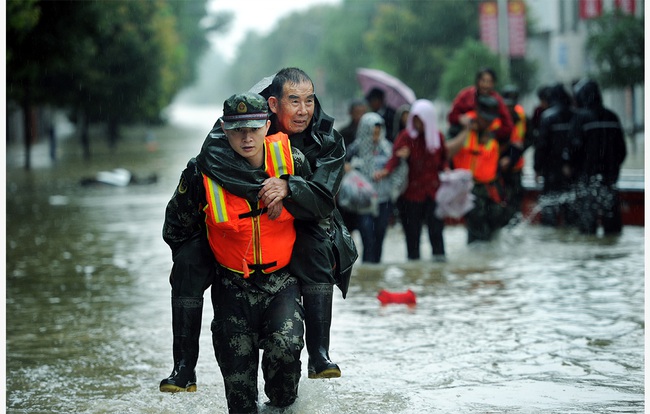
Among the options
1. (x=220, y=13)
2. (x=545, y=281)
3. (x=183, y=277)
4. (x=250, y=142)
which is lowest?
(x=545, y=281)

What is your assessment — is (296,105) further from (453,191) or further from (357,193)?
(453,191)

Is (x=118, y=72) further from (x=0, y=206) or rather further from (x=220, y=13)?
(x=220, y=13)

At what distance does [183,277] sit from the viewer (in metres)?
5.66

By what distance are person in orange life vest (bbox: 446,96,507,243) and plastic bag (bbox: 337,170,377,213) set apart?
1.28 m

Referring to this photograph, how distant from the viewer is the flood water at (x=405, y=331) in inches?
264

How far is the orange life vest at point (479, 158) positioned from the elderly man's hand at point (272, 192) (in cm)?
758

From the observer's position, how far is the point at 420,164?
39.4 ft

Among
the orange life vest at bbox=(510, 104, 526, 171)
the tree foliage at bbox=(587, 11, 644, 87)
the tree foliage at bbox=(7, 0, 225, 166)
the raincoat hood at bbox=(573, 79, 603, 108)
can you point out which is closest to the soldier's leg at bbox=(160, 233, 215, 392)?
the orange life vest at bbox=(510, 104, 526, 171)

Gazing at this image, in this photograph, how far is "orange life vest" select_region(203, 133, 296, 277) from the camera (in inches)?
212

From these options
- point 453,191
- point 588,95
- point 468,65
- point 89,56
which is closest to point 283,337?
point 453,191

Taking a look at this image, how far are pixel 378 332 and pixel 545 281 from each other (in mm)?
2839

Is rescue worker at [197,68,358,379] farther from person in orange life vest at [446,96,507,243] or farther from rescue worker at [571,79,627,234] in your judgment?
rescue worker at [571,79,627,234]

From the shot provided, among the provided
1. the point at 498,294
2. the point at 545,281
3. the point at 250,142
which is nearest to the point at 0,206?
the point at 250,142

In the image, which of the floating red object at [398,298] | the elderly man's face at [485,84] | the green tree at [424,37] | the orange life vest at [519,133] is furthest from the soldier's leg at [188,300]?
the green tree at [424,37]
